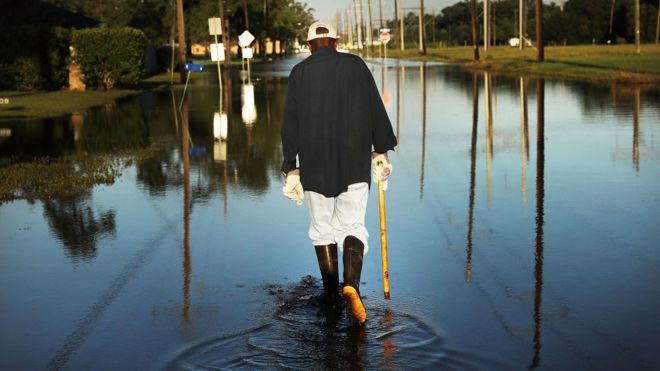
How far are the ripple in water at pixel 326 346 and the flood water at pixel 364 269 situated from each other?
0.02 meters

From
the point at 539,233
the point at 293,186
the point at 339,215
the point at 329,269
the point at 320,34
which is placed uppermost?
the point at 320,34

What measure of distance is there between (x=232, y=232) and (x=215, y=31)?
109 ft

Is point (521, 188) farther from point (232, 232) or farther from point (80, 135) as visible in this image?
point (80, 135)

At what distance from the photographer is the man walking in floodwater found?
720cm

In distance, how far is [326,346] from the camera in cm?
635

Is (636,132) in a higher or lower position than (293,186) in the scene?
lower

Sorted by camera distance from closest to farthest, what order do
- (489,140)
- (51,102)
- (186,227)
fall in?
(186,227)
(489,140)
(51,102)

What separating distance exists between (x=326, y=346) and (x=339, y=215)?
1.28 m

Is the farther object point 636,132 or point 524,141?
point 636,132

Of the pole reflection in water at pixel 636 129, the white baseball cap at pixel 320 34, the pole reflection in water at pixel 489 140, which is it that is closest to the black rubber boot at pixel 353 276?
the white baseball cap at pixel 320 34

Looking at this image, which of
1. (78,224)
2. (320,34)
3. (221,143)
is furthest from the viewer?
(221,143)

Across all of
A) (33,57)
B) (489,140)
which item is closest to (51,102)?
(33,57)

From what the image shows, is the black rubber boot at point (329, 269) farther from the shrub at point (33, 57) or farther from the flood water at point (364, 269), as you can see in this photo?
the shrub at point (33, 57)

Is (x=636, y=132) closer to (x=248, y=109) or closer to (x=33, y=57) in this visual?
(x=248, y=109)
